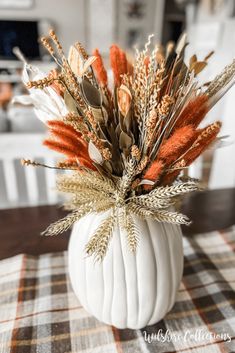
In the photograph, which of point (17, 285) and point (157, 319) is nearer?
point (157, 319)

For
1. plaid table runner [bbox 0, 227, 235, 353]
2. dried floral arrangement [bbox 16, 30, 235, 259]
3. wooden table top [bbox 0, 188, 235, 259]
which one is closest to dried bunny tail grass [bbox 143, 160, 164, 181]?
dried floral arrangement [bbox 16, 30, 235, 259]

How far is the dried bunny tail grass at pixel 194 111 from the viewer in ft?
1.45

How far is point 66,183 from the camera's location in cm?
50

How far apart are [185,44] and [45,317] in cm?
56

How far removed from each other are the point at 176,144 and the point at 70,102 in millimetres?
164

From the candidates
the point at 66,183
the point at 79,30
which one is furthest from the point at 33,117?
the point at 79,30

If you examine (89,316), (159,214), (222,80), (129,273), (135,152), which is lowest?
(89,316)

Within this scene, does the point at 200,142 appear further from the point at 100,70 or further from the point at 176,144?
the point at 100,70

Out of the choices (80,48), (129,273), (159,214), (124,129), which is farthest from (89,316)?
(80,48)

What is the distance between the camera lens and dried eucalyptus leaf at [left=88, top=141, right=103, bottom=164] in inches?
16.3

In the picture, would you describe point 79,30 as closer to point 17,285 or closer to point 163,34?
point 163,34

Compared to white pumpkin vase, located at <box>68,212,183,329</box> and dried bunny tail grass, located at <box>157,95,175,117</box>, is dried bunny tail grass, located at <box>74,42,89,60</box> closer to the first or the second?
dried bunny tail grass, located at <box>157,95,175,117</box>

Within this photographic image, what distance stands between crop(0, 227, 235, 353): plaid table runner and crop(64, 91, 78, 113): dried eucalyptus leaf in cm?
41

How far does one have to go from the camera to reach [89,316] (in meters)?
0.59
